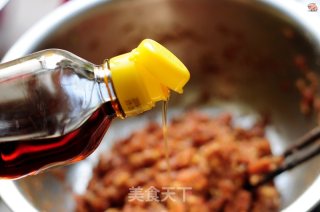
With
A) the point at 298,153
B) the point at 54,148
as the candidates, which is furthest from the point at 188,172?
the point at 54,148

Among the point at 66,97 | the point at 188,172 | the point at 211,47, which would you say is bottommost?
the point at 188,172

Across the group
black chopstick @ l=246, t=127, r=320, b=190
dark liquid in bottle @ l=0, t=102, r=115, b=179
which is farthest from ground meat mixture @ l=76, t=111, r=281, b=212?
dark liquid in bottle @ l=0, t=102, r=115, b=179

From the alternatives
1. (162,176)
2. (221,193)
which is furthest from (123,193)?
(221,193)

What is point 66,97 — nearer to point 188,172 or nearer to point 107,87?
point 107,87

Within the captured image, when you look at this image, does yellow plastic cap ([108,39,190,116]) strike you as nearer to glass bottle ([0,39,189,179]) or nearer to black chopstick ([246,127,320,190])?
glass bottle ([0,39,189,179])

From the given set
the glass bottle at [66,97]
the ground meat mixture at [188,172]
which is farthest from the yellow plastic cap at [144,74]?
the ground meat mixture at [188,172]

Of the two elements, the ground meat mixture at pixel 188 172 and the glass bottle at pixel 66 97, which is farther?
the ground meat mixture at pixel 188 172

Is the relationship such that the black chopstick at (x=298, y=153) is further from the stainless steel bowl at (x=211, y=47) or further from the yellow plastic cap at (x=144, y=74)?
the yellow plastic cap at (x=144, y=74)

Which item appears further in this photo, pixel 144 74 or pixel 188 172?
pixel 188 172
